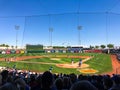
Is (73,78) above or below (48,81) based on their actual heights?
below

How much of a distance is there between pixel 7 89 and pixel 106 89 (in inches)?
137

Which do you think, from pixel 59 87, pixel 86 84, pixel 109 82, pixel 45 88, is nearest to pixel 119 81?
pixel 109 82

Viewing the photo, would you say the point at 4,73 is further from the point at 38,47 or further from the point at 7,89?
the point at 38,47

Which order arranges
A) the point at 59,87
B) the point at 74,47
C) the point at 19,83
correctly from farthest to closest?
the point at 74,47 → the point at 59,87 → the point at 19,83

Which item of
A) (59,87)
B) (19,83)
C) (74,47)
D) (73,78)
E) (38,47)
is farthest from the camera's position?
(74,47)

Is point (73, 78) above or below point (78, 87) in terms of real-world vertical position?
below

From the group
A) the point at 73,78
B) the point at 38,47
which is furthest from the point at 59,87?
the point at 38,47

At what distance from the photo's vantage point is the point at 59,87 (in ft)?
16.3

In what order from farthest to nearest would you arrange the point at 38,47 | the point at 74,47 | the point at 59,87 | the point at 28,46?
the point at 74,47 → the point at 38,47 → the point at 28,46 → the point at 59,87

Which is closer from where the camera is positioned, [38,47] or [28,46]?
[28,46]

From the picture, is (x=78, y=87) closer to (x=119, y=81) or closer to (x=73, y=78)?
(x=119, y=81)

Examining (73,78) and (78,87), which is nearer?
(78,87)

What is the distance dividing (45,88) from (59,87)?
1.49 meters

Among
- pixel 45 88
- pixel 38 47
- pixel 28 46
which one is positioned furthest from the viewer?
pixel 38 47
